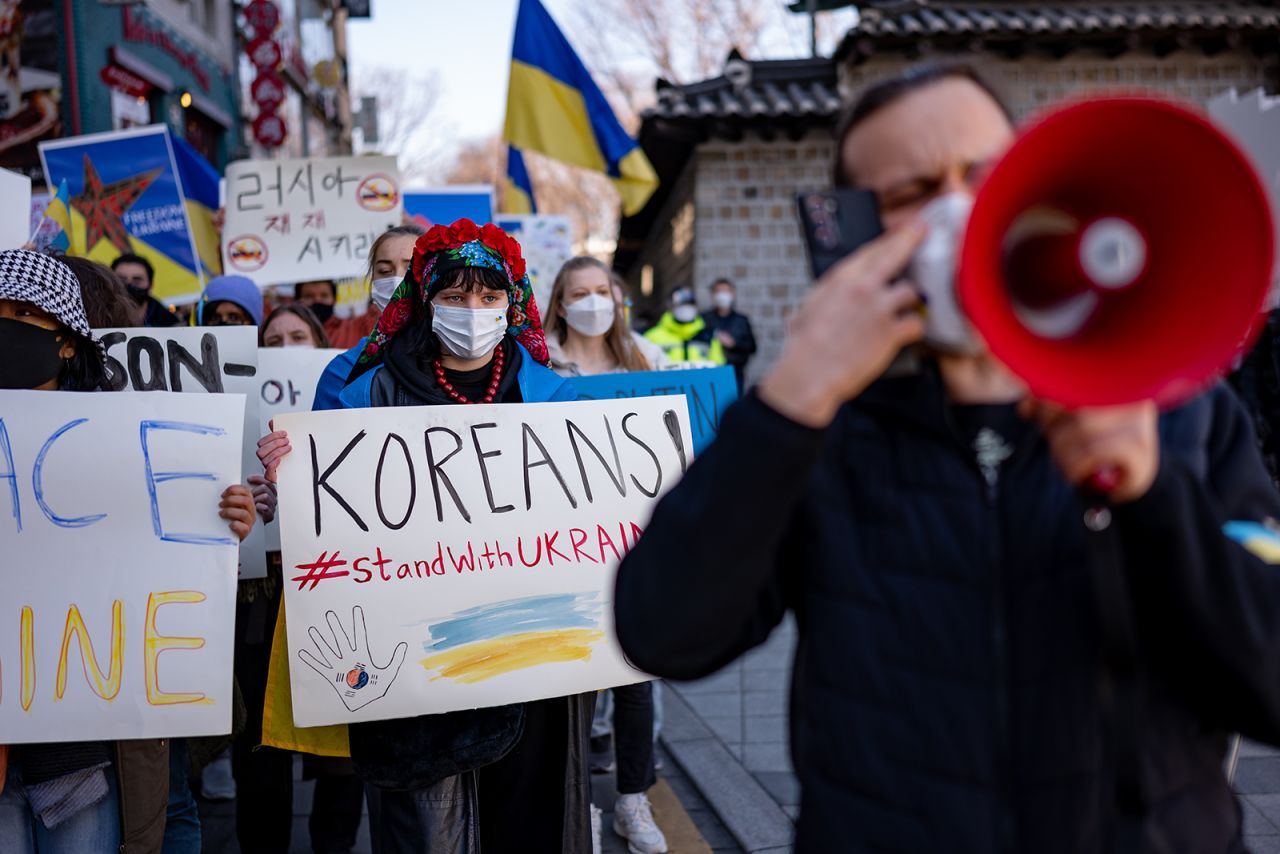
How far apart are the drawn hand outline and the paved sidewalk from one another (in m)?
1.16

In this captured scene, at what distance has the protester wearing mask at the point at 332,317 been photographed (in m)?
4.97

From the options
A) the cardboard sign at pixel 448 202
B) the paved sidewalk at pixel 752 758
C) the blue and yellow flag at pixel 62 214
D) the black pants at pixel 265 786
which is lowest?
the paved sidewalk at pixel 752 758

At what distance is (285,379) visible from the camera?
367cm

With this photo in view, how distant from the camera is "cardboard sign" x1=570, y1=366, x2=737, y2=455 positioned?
11.6 feet

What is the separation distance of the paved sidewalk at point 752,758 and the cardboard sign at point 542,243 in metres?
3.87

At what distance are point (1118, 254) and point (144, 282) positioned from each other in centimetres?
573

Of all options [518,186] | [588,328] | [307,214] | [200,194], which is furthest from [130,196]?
[518,186]

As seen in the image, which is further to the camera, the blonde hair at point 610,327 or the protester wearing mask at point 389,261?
Result: the blonde hair at point 610,327

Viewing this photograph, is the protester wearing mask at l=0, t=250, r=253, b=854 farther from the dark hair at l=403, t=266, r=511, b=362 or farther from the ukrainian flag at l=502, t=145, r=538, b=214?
the ukrainian flag at l=502, t=145, r=538, b=214

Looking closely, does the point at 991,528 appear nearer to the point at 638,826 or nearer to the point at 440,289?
the point at 440,289

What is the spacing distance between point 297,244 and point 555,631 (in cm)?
437

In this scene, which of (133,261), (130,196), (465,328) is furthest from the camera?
(130,196)

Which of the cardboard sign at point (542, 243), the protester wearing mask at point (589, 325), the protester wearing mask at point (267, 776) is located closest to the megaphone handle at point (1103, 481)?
the protester wearing mask at point (267, 776)

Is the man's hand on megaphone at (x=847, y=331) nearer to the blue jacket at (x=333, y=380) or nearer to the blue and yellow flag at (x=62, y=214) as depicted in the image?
the blue jacket at (x=333, y=380)
